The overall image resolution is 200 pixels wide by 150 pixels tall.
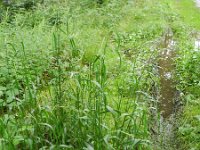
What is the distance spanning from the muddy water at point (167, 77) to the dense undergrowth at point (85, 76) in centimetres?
13

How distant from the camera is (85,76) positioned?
3.85m

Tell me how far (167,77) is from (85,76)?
1768mm

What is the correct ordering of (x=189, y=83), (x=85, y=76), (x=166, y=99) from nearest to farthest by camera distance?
(x=85, y=76), (x=166, y=99), (x=189, y=83)

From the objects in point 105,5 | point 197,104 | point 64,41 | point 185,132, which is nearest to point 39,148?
point 185,132

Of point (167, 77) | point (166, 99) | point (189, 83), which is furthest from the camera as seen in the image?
point (167, 77)

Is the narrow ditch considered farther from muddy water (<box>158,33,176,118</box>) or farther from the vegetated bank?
the vegetated bank

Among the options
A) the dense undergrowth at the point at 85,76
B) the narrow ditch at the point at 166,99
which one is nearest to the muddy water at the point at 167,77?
the narrow ditch at the point at 166,99

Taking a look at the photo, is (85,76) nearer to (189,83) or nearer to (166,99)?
(166,99)

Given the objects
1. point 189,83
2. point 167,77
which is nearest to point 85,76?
point 189,83

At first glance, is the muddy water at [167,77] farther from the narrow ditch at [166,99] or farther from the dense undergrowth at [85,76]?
the dense undergrowth at [85,76]

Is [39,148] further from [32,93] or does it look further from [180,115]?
[180,115]

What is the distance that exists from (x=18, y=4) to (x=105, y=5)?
2276mm

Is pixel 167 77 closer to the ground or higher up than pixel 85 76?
closer to the ground

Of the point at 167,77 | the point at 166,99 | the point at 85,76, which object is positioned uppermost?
the point at 85,76
